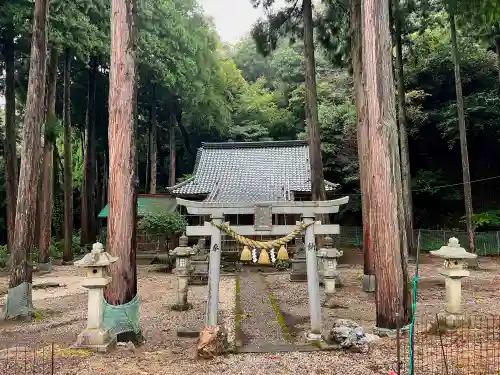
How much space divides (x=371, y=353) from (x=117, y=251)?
3895mm

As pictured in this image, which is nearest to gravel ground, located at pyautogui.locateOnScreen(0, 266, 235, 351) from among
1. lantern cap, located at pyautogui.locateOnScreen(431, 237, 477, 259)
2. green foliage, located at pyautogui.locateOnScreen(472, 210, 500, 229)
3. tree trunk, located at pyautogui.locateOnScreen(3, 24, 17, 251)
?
lantern cap, located at pyautogui.locateOnScreen(431, 237, 477, 259)

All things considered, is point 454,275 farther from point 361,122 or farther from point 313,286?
point 361,122

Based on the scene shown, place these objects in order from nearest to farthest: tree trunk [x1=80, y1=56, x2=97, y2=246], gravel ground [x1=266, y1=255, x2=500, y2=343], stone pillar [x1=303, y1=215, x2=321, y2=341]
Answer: stone pillar [x1=303, y1=215, x2=321, y2=341]
gravel ground [x1=266, y1=255, x2=500, y2=343]
tree trunk [x1=80, y1=56, x2=97, y2=246]

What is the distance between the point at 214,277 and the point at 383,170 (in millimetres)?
3053

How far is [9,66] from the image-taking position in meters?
16.0

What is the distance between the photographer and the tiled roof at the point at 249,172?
18.2 metres

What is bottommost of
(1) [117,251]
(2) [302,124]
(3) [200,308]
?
(3) [200,308]

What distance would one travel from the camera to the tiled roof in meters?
18.2

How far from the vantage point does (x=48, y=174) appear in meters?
15.4

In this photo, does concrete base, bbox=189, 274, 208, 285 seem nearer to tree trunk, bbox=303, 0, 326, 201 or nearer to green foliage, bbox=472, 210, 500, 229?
tree trunk, bbox=303, 0, 326, 201

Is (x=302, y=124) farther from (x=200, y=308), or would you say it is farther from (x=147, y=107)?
(x=200, y=308)

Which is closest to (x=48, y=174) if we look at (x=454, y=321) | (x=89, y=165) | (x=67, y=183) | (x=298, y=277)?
(x=67, y=183)

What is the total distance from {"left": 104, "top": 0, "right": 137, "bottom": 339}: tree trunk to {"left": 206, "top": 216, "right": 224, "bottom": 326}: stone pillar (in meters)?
1.19

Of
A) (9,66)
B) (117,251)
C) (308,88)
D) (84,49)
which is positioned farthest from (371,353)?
(9,66)
